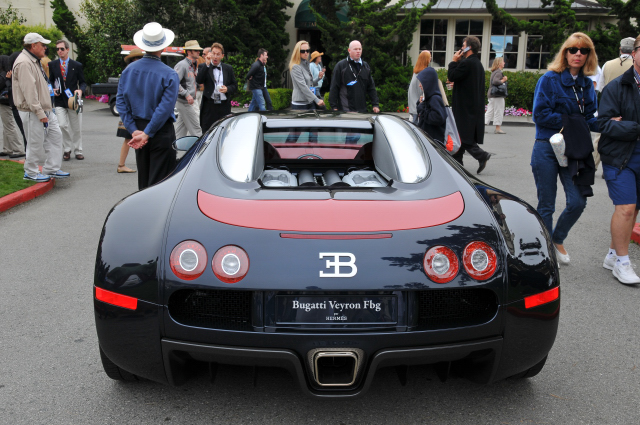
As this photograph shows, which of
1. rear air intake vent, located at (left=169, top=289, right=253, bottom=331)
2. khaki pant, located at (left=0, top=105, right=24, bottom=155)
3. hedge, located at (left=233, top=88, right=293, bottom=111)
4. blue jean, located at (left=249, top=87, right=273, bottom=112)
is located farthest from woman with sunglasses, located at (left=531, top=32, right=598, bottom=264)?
hedge, located at (left=233, top=88, right=293, bottom=111)

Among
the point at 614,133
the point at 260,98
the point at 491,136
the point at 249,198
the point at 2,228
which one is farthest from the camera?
the point at 491,136

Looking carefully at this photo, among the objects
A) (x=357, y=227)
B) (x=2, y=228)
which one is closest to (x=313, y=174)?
(x=357, y=227)

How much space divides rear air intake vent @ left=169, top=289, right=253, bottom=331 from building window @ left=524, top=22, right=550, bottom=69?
20.9 m

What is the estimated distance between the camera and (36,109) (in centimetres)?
745

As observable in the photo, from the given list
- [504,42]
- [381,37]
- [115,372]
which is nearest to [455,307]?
[115,372]

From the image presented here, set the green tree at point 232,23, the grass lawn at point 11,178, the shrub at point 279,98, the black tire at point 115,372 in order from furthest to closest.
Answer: the green tree at point 232,23 < the shrub at point 279,98 < the grass lawn at point 11,178 < the black tire at point 115,372

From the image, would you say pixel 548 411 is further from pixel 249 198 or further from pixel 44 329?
pixel 44 329

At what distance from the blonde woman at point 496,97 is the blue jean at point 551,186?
1030cm

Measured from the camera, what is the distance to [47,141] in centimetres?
806

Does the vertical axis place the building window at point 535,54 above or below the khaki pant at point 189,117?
above

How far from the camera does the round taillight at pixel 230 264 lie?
2.24m

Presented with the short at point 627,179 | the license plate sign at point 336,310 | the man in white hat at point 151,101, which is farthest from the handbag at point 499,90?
the license plate sign at point 336,310

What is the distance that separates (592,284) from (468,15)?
17982mm

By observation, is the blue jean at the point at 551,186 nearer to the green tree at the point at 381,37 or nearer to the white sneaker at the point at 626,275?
the white sneaker at the point at 626,275
